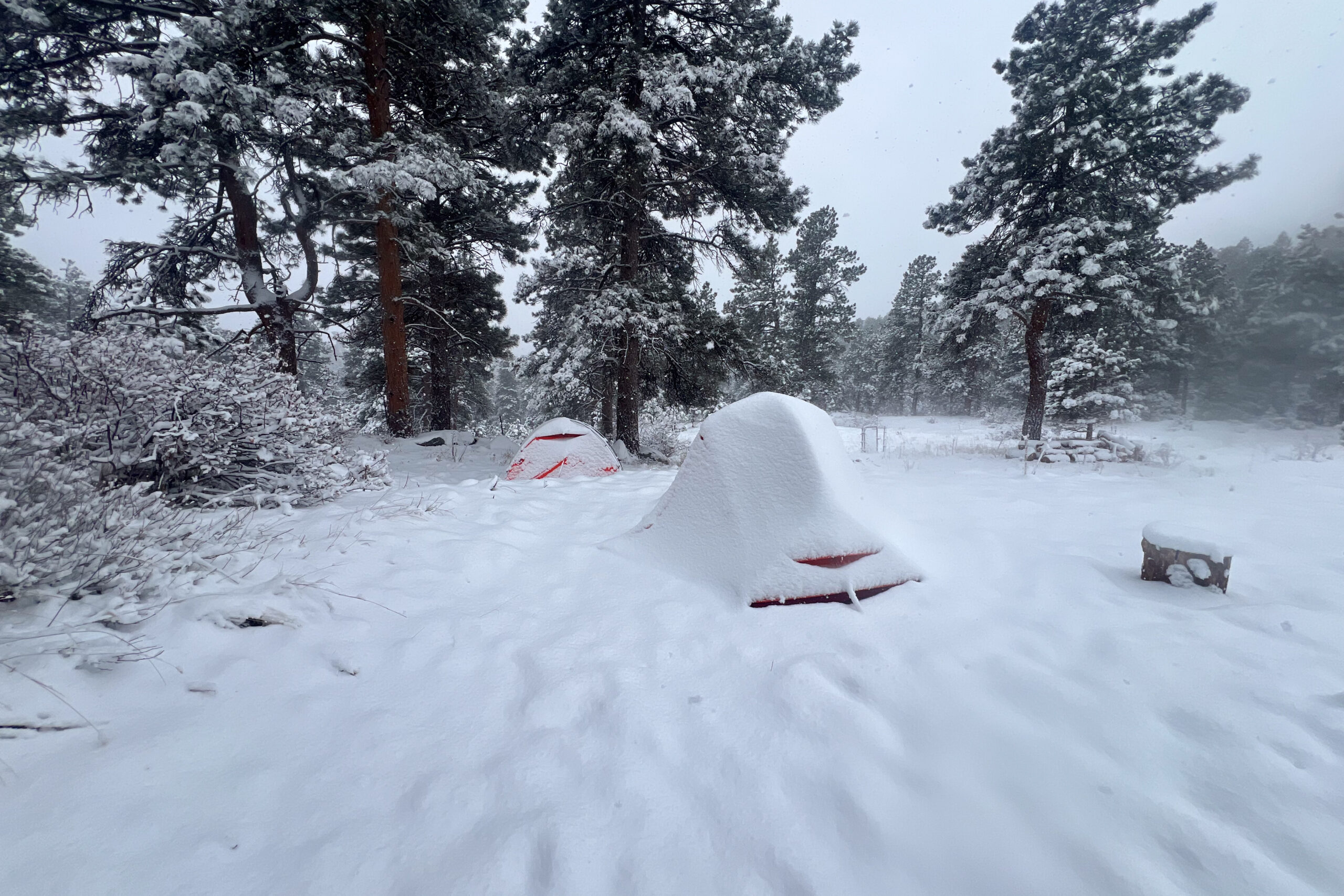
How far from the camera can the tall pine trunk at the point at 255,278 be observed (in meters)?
8.02

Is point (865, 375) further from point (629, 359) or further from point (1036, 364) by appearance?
point (629, 359)

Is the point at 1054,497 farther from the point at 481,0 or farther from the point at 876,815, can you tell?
the point at 481,0

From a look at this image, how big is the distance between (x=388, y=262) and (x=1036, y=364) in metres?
15.3

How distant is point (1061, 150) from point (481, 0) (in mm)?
12978

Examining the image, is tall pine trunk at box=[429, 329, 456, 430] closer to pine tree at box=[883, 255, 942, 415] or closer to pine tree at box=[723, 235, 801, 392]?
pine tree at box=[723, 235, 801, 392]

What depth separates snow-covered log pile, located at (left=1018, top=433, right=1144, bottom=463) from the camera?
355 inches

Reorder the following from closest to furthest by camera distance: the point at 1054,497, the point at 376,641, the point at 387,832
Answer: the point at 387,832 → the point at 376,641 → the point at 1054,497

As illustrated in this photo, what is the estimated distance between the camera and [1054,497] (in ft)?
16.4

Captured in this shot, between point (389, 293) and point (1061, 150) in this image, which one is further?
point (1061, 150)

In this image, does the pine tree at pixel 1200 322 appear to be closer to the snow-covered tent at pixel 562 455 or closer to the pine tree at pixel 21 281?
the snow-covered tent at pixel 562 455

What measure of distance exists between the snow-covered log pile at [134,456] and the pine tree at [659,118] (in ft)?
18.3

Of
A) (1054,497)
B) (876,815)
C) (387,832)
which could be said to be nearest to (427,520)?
(387,832)

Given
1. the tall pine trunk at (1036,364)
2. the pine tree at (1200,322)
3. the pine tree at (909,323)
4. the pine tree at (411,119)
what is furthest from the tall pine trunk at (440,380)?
the pine tree at (909,323)

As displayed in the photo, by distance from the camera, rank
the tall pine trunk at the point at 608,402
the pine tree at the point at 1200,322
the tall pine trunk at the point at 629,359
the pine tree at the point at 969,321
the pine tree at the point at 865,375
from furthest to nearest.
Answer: the pine tree at the point at 865,375 → the pine tree at the point at 1200,322 → the pine tree at the point at 969,321 → the tall pine trunk at the point at 608,402 → the tall pine trunk at the point at 629,359
